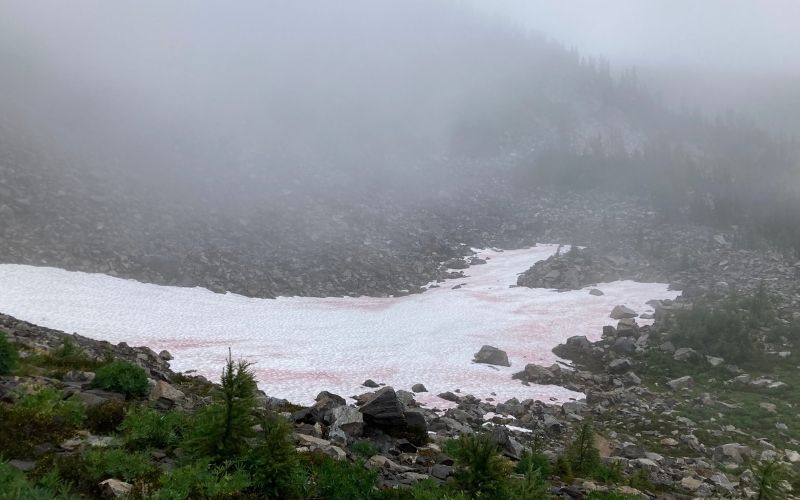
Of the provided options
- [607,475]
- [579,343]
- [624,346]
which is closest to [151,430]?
[607,475]

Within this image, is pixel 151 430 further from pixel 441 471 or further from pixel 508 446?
pixel 508 446

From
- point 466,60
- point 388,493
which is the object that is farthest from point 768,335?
point 466,60

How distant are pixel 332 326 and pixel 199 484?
24.4 metres

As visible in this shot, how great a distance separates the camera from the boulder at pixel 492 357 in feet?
83.8

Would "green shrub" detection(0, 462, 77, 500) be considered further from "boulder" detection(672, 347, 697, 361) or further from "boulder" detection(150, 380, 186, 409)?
"boulder" detection(672, 347, 697, 361)

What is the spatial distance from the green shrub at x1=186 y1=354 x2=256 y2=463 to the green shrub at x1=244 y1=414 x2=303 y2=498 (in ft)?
1.13

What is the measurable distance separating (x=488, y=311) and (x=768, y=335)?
16.7m

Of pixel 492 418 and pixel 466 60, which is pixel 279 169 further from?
pixel 466 60

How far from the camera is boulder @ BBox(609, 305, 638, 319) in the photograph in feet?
109

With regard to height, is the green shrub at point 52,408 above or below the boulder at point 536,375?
above

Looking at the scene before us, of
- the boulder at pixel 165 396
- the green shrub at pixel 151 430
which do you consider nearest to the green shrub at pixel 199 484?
the green shrub at pixel 151 430

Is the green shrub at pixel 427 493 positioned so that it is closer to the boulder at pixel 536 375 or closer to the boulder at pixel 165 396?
the boulder at pixel 165 396

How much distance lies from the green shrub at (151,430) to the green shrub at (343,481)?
2559 millimetres

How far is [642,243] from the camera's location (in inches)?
2057
